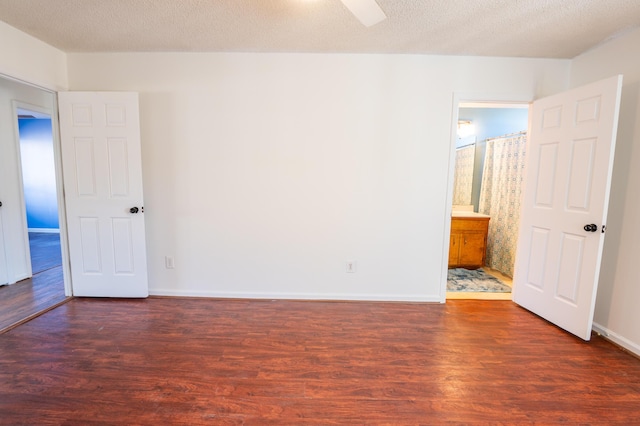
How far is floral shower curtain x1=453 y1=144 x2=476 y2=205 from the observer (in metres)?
4.54

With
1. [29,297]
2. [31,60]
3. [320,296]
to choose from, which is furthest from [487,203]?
[29,297]

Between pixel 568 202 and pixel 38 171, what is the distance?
8.64 meters

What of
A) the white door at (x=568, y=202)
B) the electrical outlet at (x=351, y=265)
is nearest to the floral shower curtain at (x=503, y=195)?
the white door at (x=568, y=202)

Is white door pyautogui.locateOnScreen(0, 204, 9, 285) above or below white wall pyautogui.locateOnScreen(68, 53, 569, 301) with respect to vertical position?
below

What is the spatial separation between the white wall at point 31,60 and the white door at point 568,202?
180 inches

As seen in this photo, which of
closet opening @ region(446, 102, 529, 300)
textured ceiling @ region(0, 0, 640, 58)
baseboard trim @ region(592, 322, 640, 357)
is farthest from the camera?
closet opening @ region(446, 102, 529, 300)

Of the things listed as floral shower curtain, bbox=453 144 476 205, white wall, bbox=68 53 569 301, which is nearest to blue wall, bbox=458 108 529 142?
floral shower curtain, bbox=453 144 476 205

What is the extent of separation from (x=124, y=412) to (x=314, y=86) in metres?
2.81

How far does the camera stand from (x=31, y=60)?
8.30ft

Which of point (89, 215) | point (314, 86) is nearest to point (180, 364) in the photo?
point (89, 215)

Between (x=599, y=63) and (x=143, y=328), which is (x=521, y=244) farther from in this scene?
(x=143, y=328)

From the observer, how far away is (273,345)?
7.35 ft

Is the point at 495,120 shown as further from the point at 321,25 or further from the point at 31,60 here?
the point at 31,60

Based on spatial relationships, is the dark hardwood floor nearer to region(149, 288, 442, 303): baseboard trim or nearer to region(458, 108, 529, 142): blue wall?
region(149, 288, 442, 303): baseboard trim
